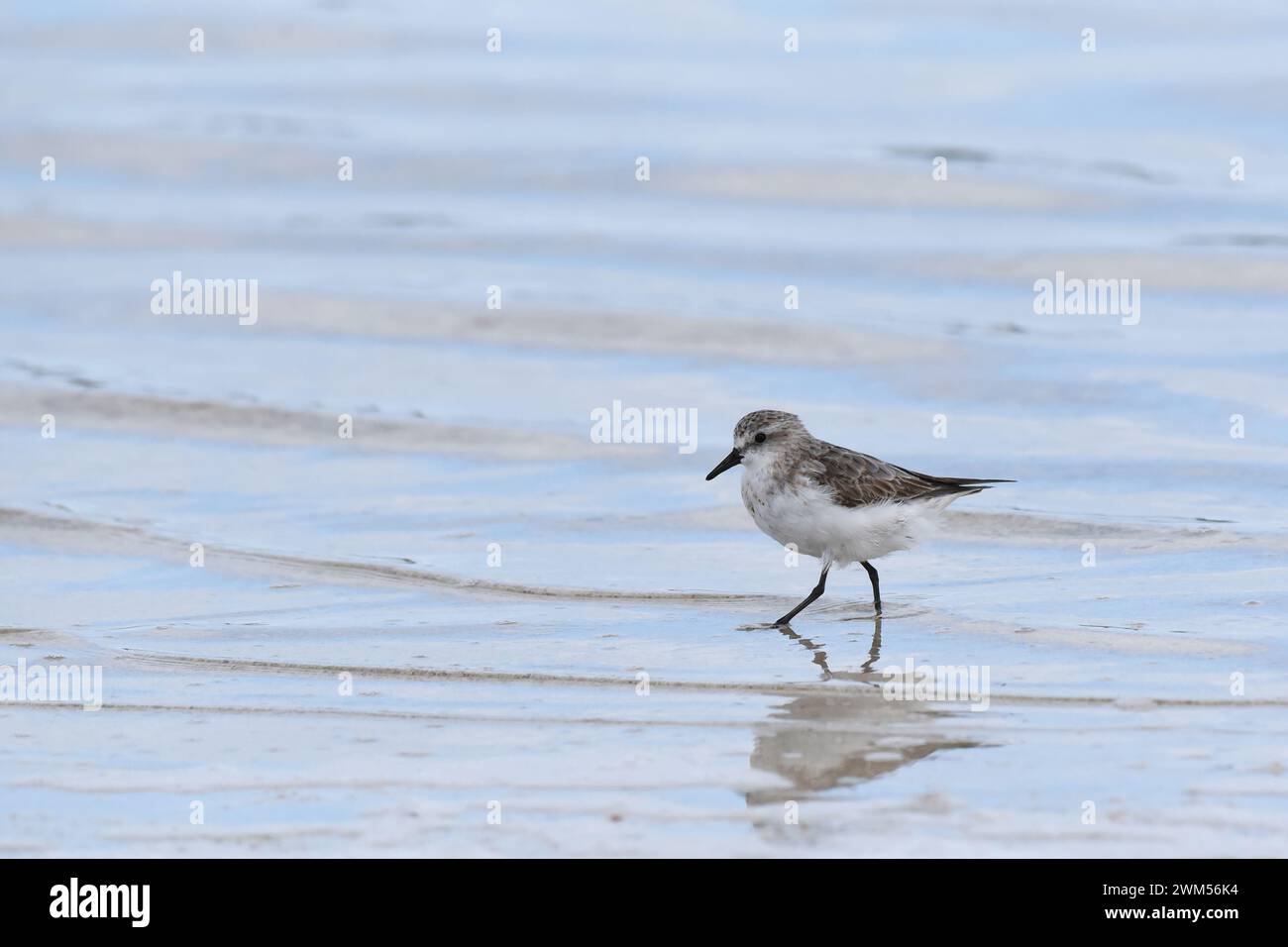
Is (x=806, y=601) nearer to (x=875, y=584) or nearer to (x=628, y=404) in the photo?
(x=875, y=584)

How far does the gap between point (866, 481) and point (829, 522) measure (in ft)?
0.93

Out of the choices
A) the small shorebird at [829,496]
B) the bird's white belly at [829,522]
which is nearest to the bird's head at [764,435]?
the small shorebird at [829,496]

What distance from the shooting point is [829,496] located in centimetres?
820

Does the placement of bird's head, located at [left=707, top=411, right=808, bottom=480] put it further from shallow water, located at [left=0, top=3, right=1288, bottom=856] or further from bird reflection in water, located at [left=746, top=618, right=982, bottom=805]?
bird reflection in water, located at [left=746, top=618, right=982, bottom=805]

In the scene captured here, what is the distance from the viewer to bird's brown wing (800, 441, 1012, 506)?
27.0 ft

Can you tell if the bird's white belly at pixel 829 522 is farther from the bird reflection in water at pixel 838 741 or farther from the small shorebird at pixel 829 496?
the bird reflection in water at pixel 838 741

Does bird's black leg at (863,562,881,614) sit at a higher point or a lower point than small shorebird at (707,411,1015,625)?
lower

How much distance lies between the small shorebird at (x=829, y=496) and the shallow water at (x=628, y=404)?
33cm

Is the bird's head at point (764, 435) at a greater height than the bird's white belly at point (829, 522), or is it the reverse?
the bird's head at point (764, 435)

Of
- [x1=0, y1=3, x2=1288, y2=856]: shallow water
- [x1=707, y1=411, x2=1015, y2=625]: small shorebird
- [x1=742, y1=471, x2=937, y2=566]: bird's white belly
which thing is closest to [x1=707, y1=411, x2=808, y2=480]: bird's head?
[x1=707, y1=411, x2=1015, y2=625]: small shorebird

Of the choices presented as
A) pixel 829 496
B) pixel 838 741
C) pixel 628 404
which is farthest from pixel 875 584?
pixel 628 404

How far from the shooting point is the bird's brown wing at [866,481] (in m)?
8.23

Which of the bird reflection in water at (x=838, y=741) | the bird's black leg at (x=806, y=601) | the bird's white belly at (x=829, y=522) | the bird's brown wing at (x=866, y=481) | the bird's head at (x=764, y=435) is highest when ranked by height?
the bird's head at (x=764, y=435)

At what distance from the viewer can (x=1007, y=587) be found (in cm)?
861
